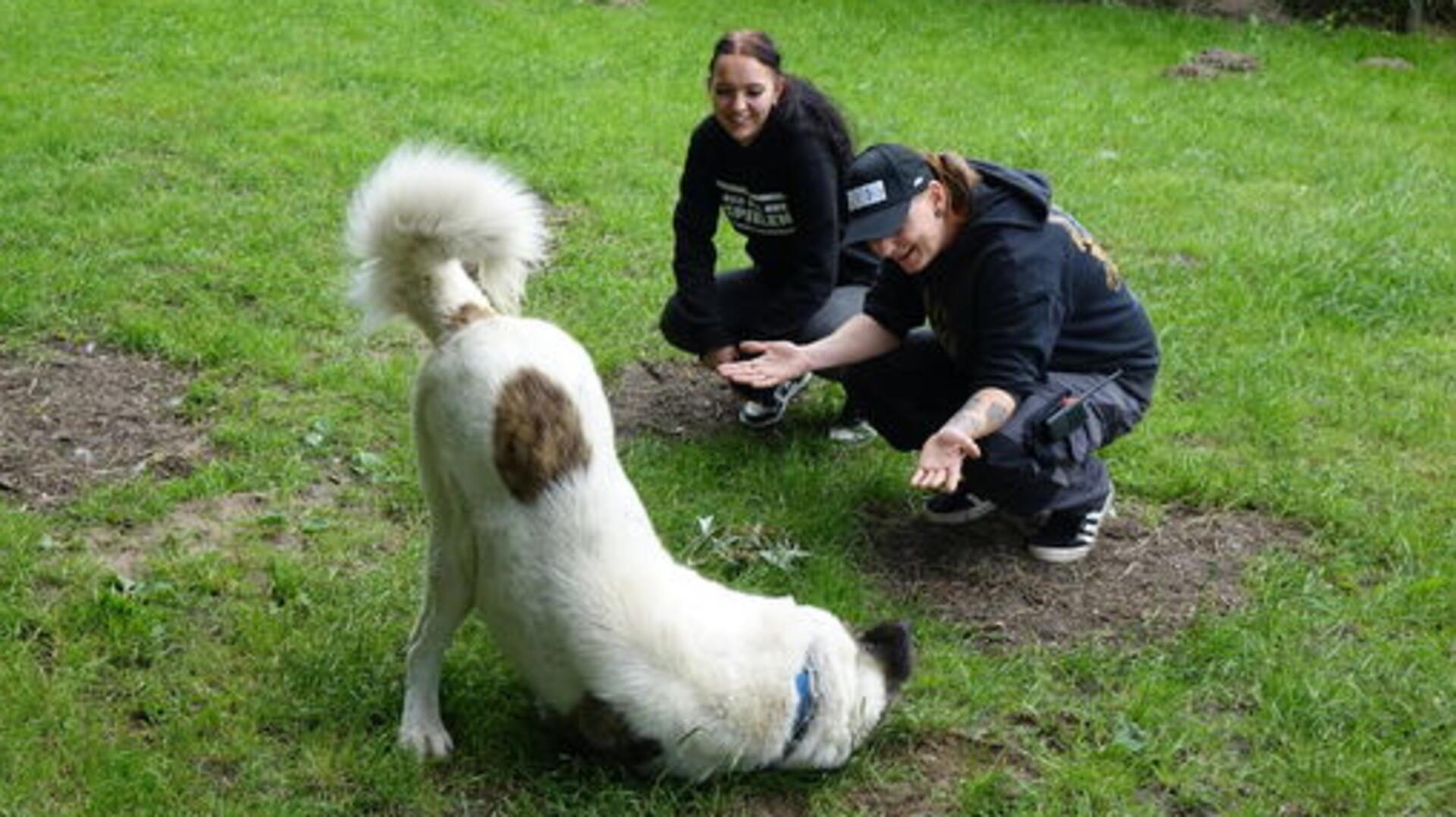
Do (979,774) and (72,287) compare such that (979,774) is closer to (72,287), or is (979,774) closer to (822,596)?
(822,596)

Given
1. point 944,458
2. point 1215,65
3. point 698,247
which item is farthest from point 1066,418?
point 1215,65

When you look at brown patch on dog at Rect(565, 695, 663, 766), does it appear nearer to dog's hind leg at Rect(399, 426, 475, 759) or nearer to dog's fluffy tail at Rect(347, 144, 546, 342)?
dog's hind leg at Rect(399, 426, 475, 759)

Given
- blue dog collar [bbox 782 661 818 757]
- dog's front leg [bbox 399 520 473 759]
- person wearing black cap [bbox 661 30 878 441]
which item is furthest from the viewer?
person wearing black cap [bbox 661 30 878 441]

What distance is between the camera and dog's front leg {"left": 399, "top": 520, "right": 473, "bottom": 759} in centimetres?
331

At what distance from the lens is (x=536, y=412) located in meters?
3.05

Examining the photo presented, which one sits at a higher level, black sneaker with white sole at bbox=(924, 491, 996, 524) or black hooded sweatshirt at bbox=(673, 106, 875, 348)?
black hooded sweatshirt at bbox=(673, 106, 875, 348)

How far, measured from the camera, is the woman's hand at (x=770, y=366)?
4.42m

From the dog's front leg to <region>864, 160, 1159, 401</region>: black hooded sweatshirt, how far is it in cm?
148

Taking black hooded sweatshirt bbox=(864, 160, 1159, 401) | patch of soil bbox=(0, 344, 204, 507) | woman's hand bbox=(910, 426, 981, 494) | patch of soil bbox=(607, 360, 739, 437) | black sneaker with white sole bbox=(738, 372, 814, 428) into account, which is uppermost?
black hooded sweatshirt bbox=(864, 160, 1159, 401)

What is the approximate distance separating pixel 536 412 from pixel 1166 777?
5.47 ft

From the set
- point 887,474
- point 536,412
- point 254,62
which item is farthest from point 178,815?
point 254,62

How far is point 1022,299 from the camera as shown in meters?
3.95

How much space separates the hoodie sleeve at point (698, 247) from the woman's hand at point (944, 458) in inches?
55.6

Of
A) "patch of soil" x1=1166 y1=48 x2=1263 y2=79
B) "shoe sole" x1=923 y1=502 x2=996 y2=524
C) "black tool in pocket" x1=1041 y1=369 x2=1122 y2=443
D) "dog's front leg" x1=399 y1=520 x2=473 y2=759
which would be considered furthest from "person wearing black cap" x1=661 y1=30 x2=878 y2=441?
"patch of soil" x1=1166 y1=48 x2=1263 y2=79
